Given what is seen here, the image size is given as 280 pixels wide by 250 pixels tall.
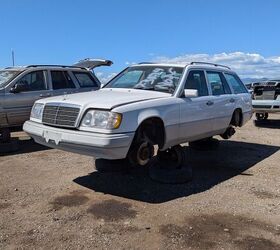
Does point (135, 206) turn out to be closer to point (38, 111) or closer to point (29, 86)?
point (38, 111)

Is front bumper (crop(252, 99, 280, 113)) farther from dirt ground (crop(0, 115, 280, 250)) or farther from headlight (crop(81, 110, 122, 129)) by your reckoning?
headlight (crop(81, 110, 122, 129))

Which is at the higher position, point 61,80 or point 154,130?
point 61,80

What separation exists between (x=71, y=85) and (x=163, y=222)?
6.52 m

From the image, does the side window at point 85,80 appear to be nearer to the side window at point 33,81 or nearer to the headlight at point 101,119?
the side window at point 33,81

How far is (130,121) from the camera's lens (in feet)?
18.4

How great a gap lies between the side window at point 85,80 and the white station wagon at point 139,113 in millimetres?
3415

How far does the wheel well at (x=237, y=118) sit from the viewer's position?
8.80 metres

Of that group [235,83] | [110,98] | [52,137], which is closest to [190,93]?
[110,98]

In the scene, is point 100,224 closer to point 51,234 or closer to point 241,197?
point 51,234

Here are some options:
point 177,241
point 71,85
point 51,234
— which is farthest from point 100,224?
point 71,85

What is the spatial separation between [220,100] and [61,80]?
4361 mm

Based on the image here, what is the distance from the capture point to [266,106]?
13.5 meters

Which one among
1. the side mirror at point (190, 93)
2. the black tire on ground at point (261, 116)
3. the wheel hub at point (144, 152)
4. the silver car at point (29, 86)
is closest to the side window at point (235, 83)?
the side mirror at point (190, 93)

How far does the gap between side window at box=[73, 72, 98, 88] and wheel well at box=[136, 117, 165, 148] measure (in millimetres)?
5012
